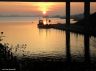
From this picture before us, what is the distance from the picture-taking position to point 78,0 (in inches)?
3300

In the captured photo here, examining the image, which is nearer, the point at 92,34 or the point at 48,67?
the point at 48,67

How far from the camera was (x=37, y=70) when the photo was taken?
23344mm

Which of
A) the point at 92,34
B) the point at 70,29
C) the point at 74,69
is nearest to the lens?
the point at 74,69

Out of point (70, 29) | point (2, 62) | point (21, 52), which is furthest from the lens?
point (70, 29)

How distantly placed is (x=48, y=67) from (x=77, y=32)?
53069 mm

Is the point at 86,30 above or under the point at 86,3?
under

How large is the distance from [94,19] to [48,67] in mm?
64088

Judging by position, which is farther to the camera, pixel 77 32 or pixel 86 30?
pixel 77 32

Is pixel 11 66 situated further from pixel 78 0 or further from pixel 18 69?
pixel 78 0

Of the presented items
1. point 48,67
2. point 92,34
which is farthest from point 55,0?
point 48,67

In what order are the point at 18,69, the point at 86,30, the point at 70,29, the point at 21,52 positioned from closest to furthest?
the point at 18,69 → the point at 21,52 → the point at 86,30 → the point at 70,29

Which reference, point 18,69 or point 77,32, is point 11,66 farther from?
point 77,32

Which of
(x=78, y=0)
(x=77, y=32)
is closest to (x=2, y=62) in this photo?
(x=77, y=32)

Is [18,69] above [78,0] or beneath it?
beneath
